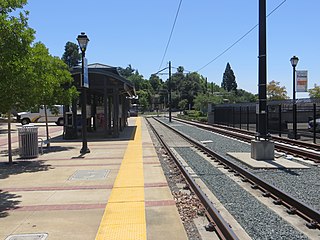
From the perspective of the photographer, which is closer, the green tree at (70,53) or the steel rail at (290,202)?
the steel rail at (290,202)

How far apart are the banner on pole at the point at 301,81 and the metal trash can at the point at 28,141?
15770 mm

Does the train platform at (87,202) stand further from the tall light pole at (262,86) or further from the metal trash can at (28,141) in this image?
the tall light pole at (262,86)

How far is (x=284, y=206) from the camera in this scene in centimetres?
744

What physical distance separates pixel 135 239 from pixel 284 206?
3298 millimetres

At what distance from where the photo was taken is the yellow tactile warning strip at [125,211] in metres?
5.80

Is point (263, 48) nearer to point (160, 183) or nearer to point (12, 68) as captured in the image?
point (160, 183)

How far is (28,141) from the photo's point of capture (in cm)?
1477

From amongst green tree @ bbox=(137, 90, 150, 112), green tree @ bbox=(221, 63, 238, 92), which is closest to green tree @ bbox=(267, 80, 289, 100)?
green tree @ bbox=(137, 90, 150, 112)

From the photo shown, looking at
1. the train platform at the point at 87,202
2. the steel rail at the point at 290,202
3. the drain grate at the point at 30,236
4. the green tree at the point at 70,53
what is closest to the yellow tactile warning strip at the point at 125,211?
the train platform at the point at 87,202

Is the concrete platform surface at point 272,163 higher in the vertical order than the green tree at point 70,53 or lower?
lower

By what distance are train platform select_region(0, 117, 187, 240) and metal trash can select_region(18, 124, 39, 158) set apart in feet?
4.30

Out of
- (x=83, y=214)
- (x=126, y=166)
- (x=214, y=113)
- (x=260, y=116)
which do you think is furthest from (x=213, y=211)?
(x=214, y=113)

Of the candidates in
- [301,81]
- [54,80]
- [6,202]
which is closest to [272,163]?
[6,202]

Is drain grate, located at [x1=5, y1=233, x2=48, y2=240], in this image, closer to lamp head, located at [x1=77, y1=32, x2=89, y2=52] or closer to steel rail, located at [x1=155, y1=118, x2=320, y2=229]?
steel rail, located at [x1=155, y1=118, x2=320, y2=229]
